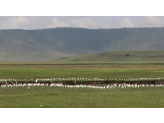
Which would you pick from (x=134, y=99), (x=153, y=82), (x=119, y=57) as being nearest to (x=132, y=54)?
(x=119, y=57)

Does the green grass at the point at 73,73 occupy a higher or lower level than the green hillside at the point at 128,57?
lower

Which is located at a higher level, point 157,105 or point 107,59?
point 107,59

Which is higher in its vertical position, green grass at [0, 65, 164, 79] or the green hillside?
the green hillside

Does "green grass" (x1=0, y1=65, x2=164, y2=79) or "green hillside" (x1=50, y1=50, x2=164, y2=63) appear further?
"green hillside" (x1=50, y1=50, x2=164, y2=63)

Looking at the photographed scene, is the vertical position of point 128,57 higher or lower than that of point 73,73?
higher

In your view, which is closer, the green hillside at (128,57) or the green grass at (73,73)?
the green grass at (73,73)

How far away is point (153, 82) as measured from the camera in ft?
113

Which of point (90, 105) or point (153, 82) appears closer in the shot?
point (90, 105)

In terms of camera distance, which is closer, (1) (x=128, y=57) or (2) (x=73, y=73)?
(2) (x=73, y=73)
